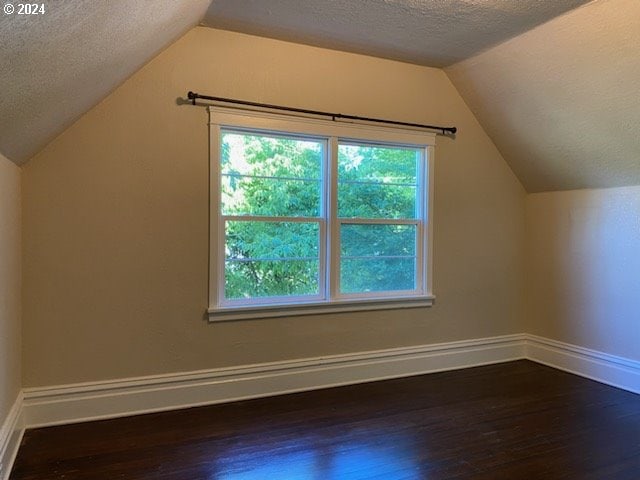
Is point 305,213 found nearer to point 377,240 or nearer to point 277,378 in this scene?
point 377,240

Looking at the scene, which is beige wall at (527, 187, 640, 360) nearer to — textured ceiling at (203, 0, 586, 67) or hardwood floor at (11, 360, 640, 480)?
hardwood floor at (11, 360, 640, 480)

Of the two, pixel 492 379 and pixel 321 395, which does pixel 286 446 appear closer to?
pixel 321 395

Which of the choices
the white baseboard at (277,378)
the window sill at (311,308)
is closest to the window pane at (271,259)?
the window sill at (311,308)

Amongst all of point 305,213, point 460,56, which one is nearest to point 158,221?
point 305,213

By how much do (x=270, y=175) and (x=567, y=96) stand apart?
7.20 feet

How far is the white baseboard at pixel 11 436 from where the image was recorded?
218cm

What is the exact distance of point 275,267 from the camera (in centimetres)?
346

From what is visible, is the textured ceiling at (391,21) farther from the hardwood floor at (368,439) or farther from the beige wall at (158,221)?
the hardwood floor at (368,439)

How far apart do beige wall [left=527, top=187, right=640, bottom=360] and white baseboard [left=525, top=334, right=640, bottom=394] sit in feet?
0.18

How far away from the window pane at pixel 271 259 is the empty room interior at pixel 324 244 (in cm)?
2

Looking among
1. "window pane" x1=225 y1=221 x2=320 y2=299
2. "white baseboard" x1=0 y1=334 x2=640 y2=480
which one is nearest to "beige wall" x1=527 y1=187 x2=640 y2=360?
"white baseboard" x1=0 y1=334 x2=640 y2=480

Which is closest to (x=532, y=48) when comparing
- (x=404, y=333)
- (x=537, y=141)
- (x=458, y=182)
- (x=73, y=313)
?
(x=537, y=141)

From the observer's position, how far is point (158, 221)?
121 inches

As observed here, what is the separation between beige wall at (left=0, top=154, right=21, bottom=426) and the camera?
7.33 ft
